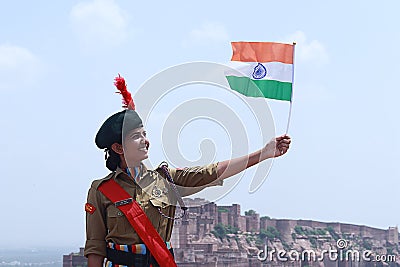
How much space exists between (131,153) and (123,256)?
0.35m

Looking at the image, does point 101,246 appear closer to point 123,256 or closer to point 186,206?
point 123,256

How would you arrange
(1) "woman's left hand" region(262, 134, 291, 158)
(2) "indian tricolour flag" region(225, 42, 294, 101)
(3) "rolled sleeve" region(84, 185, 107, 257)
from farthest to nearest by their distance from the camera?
1. (2) "indian tricolour flag" region(225, 42, 294, 101)
2. (3) "rolled sleeve" region(84, 185, 107, 257)
3. (1) "woman's left hand" region(262, 134, 291, 158)

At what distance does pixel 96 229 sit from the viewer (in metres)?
2.99

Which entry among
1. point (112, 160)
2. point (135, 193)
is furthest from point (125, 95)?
point (135, 193)

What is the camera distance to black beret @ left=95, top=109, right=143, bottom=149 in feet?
9.65

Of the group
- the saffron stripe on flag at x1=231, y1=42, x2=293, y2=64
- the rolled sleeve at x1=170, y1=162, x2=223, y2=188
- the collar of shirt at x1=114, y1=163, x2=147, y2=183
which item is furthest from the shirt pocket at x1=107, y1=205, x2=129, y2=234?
the saffron stripe on flag at x1=231, y1=42, x2=293, y2=64

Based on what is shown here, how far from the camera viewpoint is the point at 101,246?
2980mm

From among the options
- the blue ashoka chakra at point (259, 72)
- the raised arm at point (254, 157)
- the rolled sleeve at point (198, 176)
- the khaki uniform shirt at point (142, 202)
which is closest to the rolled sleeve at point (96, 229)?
the khaki uniform shirt at point (142, 202)

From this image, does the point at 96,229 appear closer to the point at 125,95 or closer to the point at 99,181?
the point at 99,181

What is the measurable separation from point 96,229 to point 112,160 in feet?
0.81

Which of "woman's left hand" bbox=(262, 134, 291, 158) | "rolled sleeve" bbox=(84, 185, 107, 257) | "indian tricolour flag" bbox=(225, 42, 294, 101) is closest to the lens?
"woman's left hand" bbox=(262, 134, 291, 158)

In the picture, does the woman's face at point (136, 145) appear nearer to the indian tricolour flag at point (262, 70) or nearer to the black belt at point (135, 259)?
the black belt at point (135, 259)

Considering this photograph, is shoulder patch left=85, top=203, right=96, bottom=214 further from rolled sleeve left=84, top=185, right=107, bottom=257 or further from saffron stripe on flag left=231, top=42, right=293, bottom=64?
saffron stripe on flag left=231, top=42, right=293, bottom=64

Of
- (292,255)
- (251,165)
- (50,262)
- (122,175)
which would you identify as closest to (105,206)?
(122,175)
